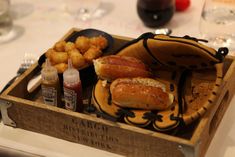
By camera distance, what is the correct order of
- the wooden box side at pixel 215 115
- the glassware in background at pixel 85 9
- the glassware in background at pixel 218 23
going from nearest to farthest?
the wooden box side at pixel 215 115
the glassware in background at pixel 218 23
the glassware in background at pixel 85 9

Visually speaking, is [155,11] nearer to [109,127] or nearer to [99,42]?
[99,42]

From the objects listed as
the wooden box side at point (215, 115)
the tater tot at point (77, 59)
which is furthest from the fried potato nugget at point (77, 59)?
the wooden box side at point (215, 115)

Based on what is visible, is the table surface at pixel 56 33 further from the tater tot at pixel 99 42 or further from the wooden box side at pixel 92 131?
the tater tot at pixel 99 42

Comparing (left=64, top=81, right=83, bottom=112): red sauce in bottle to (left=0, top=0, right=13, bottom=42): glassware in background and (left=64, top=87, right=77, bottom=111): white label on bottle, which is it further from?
(left=0, top=0, right=13, bottom=42): glassware in background

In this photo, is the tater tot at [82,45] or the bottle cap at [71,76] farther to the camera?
the tater tot at [82,45]

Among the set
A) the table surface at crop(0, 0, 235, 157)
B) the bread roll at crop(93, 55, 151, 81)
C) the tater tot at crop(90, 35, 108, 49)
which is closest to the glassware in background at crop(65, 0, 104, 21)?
the table surface at crop(0, 0, 235, 157)

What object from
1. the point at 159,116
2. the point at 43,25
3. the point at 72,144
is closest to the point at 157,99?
the point at 159,116
